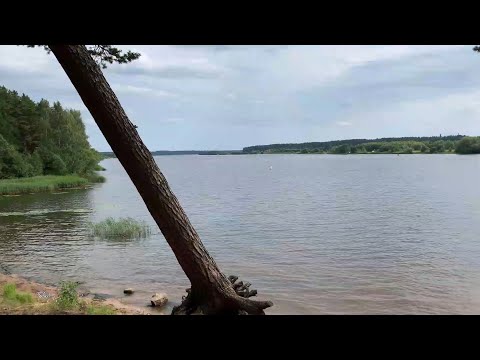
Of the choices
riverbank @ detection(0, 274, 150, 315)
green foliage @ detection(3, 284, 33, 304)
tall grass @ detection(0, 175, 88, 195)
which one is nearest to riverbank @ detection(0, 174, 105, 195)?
tall grass @ detection(0, 175, 88, 195)

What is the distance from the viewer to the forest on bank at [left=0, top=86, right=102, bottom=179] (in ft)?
122

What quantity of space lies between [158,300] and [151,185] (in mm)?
6010

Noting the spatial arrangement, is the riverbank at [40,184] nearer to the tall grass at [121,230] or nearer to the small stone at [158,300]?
the tall grass at [121,230]

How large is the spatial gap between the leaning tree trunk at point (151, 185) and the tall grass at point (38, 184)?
31.2 metres

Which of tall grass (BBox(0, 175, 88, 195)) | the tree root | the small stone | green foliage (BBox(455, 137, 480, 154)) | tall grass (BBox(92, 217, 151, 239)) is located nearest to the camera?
the tree root

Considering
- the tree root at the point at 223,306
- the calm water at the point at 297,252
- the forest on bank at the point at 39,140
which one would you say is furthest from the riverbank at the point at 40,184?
the tree root at the point at 223,306

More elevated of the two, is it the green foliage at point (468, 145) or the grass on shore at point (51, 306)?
the green foliage at point (468, 145)

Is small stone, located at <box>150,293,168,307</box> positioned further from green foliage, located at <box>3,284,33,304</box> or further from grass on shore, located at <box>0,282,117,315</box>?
green foliage, located at <box>3,284,33,304</box>

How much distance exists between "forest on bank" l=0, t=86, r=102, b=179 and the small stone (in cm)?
3001

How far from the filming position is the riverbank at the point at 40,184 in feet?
107
